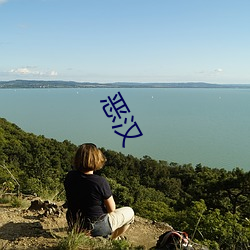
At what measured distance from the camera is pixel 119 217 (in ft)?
10.6

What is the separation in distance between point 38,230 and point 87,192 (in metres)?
0.89

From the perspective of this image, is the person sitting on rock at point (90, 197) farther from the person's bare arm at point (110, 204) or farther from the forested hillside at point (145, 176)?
the forested hillside at point (145, 176)

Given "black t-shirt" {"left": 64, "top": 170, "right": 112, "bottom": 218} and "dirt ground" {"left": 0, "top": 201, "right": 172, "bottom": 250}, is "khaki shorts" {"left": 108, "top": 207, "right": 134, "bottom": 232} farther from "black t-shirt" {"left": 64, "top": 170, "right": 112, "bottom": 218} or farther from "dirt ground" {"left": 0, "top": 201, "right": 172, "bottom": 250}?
"dirt ground" {"left": 0, "top": 201, "right": 172, "bottom": 250}

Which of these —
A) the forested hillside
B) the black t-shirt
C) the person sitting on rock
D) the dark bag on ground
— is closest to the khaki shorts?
the person sitting on rock

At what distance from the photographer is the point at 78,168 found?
3.10 m

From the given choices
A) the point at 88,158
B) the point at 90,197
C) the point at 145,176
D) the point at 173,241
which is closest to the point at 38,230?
the point at 90,197

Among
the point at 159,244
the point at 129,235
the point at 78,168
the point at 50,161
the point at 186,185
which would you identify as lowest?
the point at 186,185

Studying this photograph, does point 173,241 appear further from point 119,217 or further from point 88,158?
point 88,158

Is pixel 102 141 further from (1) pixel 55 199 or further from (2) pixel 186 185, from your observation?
(1) pixel 55 199

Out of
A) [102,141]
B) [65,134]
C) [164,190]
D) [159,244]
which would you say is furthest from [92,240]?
[65,134]

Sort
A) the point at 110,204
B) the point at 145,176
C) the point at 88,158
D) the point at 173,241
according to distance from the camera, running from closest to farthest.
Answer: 1. the point at 173,241
2. the point at 88,158
3. the point at 110,204
4. the point at 145,176

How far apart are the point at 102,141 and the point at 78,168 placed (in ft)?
132

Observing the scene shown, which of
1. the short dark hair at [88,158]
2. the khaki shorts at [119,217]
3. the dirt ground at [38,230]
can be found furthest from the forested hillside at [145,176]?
the short dark hair at [88,158]

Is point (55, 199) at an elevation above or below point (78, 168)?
below
